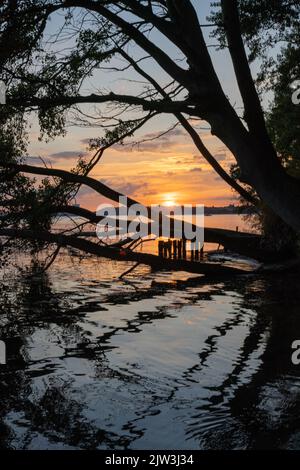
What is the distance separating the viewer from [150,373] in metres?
12.3

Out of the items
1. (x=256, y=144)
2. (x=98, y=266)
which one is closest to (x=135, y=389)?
(x=256, y=144)

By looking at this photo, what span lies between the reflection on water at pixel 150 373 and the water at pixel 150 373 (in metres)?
0.03

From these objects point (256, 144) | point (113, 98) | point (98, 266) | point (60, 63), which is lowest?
point (98, 266)

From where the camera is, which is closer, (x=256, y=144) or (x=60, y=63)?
(x=256, y=144)

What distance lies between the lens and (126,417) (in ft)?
31.0

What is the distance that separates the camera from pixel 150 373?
1234 cm

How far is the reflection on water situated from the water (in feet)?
0.09

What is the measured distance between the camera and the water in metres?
8.62

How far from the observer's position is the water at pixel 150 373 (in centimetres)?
862

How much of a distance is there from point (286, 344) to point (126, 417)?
Result: 733 centimetres

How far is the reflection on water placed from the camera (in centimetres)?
862

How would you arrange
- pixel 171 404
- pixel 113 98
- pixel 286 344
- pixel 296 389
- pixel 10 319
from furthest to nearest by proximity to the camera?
pixel 10 319
pixel 286 344
pixel 296 389
pixel 171 404
pixel 113 98

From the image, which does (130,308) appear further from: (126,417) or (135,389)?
(126,417)

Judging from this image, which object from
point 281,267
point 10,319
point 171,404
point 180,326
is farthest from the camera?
point 281,267
